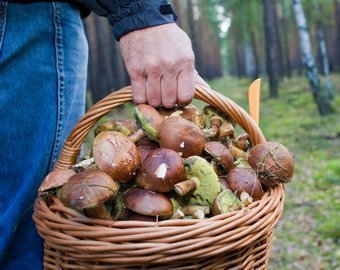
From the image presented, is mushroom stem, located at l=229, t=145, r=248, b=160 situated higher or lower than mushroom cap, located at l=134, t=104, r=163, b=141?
lower

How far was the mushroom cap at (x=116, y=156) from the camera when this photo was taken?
1.35 meters

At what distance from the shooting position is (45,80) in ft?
6.22

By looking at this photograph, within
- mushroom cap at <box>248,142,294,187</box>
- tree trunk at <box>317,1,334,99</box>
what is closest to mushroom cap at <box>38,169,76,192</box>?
mushroom cap at <box>248,142,294,187</box>

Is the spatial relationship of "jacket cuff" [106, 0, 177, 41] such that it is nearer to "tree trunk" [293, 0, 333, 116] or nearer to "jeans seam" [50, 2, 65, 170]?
"jeans seam" [50, 2, 65, 170]

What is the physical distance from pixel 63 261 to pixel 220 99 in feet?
2.76

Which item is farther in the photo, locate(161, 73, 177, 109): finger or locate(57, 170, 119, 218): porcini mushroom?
locate(161, 73, 177, 109): finger

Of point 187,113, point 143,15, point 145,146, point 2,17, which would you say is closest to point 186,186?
point 145,146

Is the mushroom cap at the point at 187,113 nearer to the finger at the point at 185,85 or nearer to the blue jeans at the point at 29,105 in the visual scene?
the finger at the point at 185,85

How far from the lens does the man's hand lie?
150 cm

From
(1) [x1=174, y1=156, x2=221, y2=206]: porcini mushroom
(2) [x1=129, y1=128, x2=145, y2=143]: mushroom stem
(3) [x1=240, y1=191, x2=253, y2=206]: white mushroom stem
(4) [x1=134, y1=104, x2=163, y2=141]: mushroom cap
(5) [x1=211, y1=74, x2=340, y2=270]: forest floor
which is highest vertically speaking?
(4) [x1=134, y1=104, x2=163, y2=141]: mushroom cap

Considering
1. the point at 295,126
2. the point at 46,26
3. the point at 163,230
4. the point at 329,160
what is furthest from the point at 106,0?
the point at 295,126

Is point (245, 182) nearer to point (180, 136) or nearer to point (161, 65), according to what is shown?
point (180, 136)

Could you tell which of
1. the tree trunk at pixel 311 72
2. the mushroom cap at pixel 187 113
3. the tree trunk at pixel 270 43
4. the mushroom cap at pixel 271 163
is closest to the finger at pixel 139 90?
the mushroom cap at pixel 187 113

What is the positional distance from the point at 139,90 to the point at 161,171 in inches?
15.5
